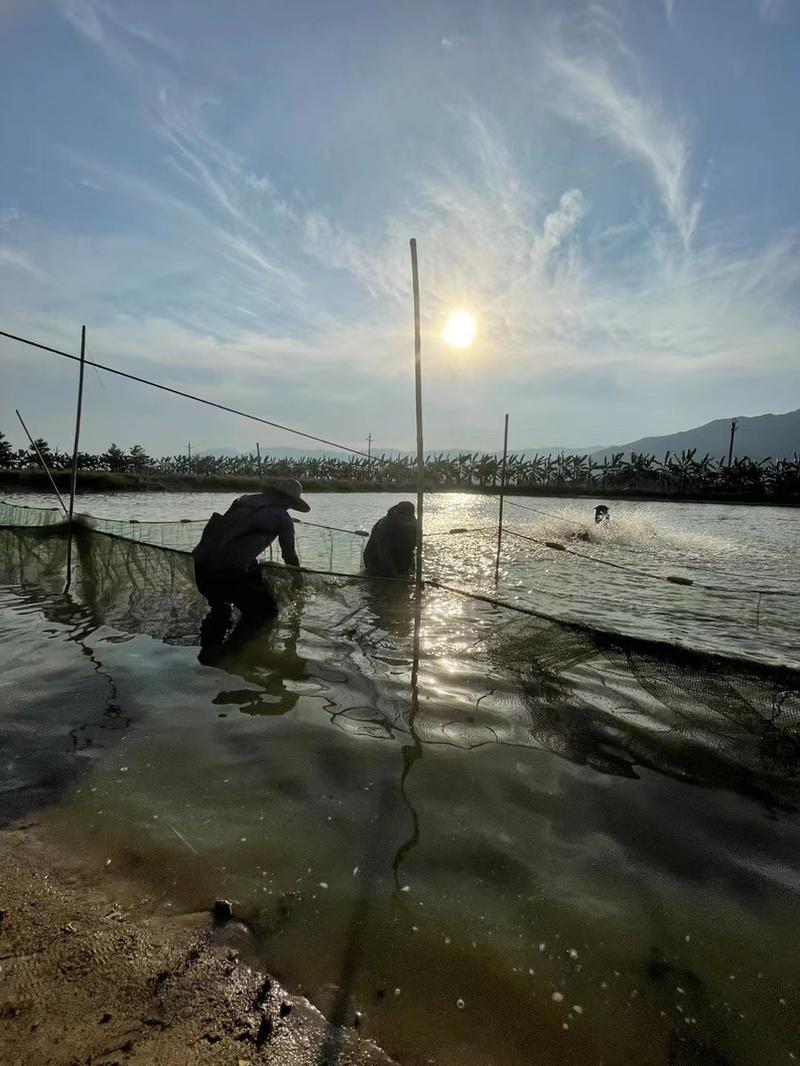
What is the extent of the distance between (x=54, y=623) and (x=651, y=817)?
22.9 feet

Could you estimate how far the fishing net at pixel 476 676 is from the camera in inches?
156

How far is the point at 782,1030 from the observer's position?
2.10m

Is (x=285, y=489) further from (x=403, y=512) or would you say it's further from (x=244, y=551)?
(x=403, y=512)

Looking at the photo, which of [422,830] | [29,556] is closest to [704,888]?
[422,830]

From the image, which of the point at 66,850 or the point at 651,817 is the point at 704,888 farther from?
the point at 66,850

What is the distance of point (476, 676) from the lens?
561cm

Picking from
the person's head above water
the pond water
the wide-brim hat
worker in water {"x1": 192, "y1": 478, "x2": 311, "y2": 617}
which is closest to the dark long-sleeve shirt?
worker in water {"x1": 192, "y1": 478, "x2": 311, "y2": 617}

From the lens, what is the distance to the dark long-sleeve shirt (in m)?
7.36

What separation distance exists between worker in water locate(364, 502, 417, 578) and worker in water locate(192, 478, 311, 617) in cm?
253

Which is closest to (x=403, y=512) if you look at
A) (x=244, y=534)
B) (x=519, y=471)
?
(x=244, y=534)

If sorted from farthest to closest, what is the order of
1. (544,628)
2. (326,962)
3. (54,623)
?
(54,623)
(544,628)
(326,962)

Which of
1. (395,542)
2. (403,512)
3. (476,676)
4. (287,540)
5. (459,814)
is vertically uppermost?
(403,512)

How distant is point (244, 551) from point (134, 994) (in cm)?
568

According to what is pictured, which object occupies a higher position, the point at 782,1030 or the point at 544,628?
the point at 544,628
